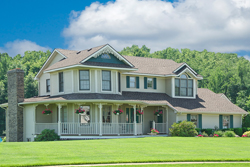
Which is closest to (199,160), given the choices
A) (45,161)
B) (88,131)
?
(45,161)

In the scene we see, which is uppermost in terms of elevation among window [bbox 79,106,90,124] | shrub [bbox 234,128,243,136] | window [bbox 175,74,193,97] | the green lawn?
window [bbox 175,74,193,97]

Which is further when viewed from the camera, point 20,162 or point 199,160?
point 199,160

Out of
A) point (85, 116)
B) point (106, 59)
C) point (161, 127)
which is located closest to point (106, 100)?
point (85, 116)

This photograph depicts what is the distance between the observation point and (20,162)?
1497cm

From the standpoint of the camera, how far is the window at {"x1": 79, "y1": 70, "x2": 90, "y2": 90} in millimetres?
33031

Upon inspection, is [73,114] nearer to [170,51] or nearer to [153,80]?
[153,80]

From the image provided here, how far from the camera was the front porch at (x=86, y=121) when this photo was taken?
31.2 m

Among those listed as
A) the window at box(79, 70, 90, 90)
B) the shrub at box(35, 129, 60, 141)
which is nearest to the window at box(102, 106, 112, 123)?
the window at box(79, 70, 90, 90)

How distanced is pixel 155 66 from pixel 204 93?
708 centimetres

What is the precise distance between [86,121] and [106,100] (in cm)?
316

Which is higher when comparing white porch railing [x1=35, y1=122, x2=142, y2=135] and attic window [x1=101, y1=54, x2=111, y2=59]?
attic window [x1=101, y1=54, x2=111, y2=59]

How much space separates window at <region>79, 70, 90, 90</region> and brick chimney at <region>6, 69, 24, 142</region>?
550cm

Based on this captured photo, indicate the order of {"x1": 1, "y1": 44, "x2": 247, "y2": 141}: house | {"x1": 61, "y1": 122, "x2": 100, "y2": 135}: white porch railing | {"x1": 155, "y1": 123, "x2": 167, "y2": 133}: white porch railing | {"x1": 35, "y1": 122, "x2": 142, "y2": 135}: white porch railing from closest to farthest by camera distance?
{"x1": 61, "y1": 122, "x2": 100, "y2": 135}: white porch railing, {"x1": 35, "y1": 122, "x2": 142, "y2": 135}: white porch railing, {"x1": 1, "y1": 44, "x2": 247, "y2": 141}: house, {"x1": 155, "y1": 123, "x2": 167, "y2": 133}: white porch railing

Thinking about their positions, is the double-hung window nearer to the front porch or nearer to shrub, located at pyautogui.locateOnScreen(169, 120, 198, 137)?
shrub, located at pyautogui.locateOnScreen(169, 120, 198, 137)
